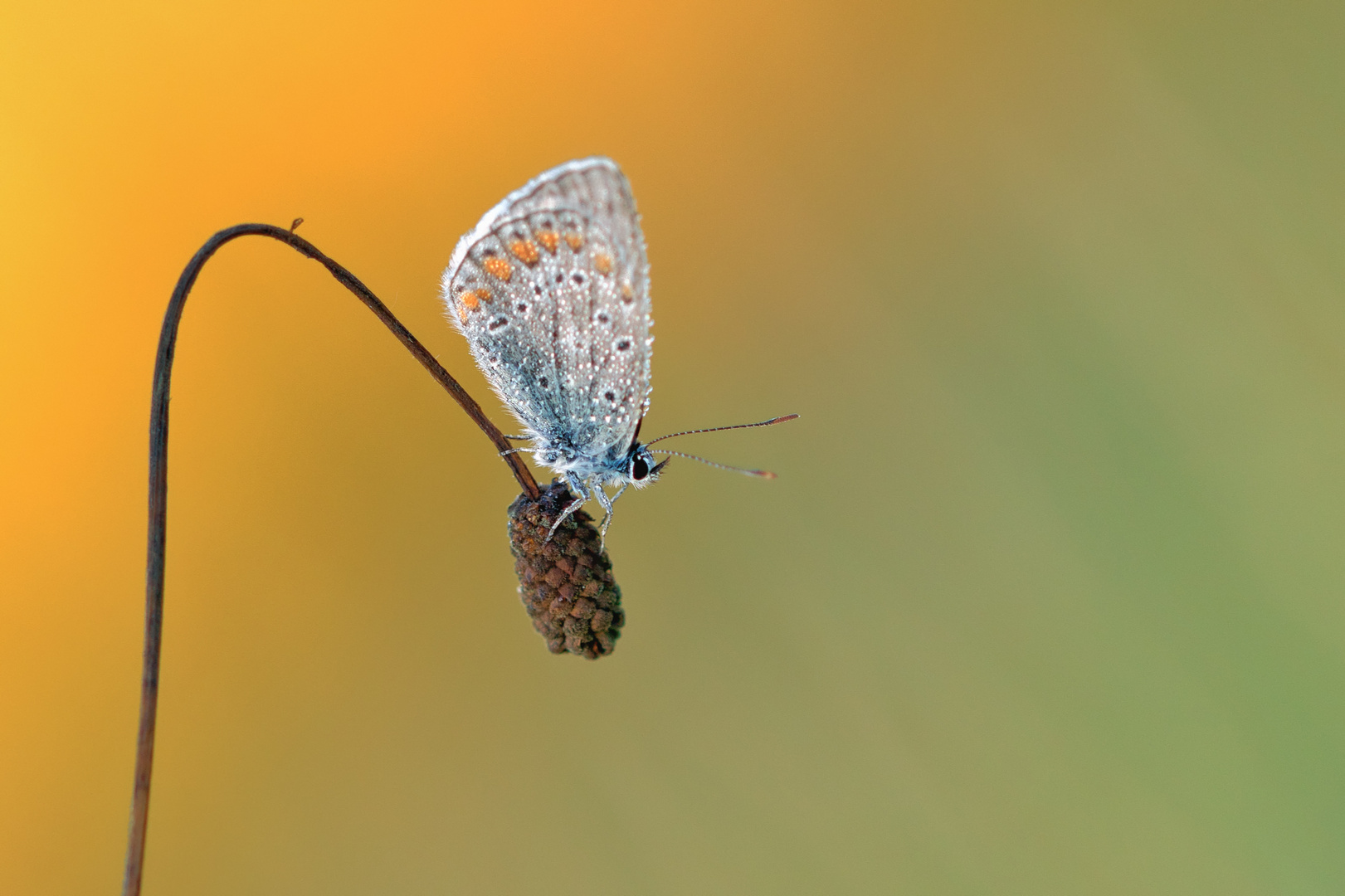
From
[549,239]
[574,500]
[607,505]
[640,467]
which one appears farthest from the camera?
[607,505]

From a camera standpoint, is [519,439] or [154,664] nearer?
[154,664]

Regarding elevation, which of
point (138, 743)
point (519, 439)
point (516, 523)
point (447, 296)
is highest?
point (447, 296)

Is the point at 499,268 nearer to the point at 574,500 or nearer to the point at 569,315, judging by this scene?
the point at 569,315

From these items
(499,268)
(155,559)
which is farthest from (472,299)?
(155,559)

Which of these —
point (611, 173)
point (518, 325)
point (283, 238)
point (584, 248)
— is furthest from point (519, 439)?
point (283, 238)

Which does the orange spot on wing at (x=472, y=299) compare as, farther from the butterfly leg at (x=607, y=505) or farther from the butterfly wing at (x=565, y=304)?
the butterfly leg at (x=607, y=505)

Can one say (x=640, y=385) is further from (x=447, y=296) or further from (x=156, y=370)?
(x=156, y=370)

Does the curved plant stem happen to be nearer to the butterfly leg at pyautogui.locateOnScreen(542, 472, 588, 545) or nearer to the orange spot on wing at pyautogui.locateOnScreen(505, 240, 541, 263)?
the butterfly leg at pyautogui.locateOnScreen(542, 472, 588, 545)

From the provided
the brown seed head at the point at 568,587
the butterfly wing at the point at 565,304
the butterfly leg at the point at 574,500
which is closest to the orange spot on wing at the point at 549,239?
the butterfly wing at the point at 565,304
